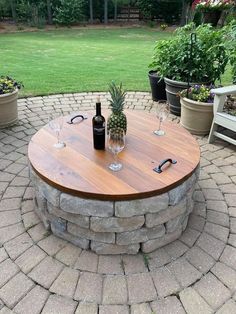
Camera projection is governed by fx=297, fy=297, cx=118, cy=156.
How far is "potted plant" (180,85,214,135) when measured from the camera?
143 inches

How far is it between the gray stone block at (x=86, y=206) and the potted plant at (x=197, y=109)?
224 centimetres

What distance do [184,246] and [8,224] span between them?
1.34 m

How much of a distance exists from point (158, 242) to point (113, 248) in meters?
0.32

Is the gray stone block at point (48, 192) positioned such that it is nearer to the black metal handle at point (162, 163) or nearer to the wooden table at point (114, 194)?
the wooden table at point (114, 194)

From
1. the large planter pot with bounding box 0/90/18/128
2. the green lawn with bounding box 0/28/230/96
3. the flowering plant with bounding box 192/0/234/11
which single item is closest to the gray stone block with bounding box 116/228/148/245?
the large planter pot with bounding box 0/90/18/128

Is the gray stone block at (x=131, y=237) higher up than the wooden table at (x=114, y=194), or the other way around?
the wooden table at (x=114, y=194)

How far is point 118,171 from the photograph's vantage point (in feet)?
6.82

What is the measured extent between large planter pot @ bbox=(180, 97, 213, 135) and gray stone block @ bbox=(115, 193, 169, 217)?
201cm

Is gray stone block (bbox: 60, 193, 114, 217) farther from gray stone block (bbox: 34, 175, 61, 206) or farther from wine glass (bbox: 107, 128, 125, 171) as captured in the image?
wine glass (bbox: 107, 128, 125, 171)

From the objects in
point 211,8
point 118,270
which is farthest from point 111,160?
point 211,8

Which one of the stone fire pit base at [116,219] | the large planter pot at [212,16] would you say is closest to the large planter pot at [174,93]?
the stone fire pit base at [116,219]

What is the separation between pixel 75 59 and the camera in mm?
7594

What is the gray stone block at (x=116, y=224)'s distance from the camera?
1.92m

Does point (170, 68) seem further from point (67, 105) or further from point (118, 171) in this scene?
point (118, 171)
